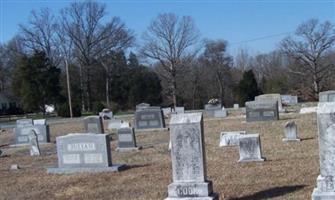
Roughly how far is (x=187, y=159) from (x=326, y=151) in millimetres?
1924

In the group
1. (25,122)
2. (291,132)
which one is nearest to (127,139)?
(291,132)

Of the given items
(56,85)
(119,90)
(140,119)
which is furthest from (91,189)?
(119,90)

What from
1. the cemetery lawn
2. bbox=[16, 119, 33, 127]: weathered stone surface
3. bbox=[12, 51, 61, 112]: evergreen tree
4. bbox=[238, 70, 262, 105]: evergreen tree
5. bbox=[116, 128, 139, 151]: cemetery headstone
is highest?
bbox=[12, 51, 61, 112]: evergreen tree

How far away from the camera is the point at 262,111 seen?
2583cm

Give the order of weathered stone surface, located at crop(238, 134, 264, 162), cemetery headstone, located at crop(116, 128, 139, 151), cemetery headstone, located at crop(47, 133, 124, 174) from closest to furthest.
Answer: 1. weathered stone surface, located at crop(238, 134, 264, 162)
2. cemetery headstone, located at crop(47, 133, 124, 174)
3. cemetery headstone, located at crop(116, 128, 139, 151)

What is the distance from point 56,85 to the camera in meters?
70.6

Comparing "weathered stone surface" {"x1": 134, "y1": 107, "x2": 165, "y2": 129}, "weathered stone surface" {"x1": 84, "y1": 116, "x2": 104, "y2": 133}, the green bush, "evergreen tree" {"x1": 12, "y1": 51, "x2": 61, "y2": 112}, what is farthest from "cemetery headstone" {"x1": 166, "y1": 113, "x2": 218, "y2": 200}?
"evergreen tree" {"x1": 12, "y1": 51, "x2": 61, "y2": 112}

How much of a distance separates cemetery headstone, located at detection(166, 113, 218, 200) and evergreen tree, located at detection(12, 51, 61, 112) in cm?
6306

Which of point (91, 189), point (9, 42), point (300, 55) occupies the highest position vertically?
point (9, 42)

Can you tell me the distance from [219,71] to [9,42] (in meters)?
36.7

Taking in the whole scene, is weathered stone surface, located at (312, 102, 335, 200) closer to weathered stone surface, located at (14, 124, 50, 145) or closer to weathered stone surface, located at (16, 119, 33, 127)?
weathered stone surface, located at (14, 124, 50, 145)

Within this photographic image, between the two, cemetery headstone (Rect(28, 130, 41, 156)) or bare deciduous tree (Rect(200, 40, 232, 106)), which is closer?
cemetery headstone (Rect(28, 130, 41, 156))

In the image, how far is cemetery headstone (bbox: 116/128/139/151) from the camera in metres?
17.6

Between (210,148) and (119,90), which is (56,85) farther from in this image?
(210,148)
